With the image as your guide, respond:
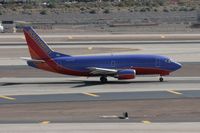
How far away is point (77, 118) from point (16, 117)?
416cm

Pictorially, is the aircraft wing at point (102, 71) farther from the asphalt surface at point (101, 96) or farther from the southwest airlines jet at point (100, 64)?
the asphalt surface at point (101, 96)

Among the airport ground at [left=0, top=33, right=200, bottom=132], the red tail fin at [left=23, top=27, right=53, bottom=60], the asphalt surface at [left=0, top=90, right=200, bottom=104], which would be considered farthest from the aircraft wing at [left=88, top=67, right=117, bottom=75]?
the asphalt surface at [left=0, top=90, right=200, bottom=104]

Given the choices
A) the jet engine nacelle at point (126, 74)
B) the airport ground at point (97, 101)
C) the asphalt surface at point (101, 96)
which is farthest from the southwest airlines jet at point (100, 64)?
the asphalt surface at point (101, 96)

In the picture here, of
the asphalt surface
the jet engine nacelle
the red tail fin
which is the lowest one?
the asphalt surface

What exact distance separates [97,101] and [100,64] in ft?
41.6

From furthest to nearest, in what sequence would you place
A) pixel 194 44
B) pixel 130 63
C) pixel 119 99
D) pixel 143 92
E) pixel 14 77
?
1. pixel 194 44
2. pixel 14 77
3. pixel 130 63
4. pixel 143 92
5. pixel 119 99

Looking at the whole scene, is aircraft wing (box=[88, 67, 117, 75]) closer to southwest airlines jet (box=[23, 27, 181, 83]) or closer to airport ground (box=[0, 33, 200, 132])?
southwest airlines jet (box=[23, 27, 181, 83])

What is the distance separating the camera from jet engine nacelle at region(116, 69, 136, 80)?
62.2 m

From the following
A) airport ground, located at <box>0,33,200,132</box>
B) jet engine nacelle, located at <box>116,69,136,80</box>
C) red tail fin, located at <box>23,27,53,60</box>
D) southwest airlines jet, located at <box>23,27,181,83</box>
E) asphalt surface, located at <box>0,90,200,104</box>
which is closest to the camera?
airport ground, located at <box>0,33,200,132</box>

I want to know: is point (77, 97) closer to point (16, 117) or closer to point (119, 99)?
point (119, 99)

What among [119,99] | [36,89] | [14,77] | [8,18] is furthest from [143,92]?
[8,18]

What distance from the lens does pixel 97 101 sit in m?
51.6

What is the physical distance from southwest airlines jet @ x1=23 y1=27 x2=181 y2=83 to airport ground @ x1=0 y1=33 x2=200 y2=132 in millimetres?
1013

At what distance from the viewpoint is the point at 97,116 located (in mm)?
44656
